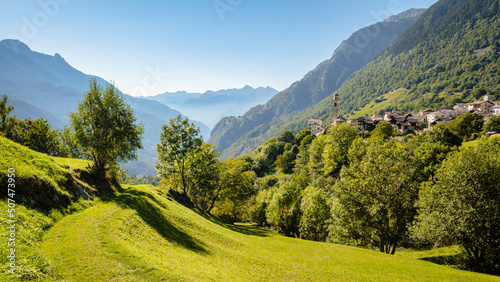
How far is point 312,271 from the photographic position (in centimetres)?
2244

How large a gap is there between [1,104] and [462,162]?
8382cm

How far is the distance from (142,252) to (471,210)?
112 feet

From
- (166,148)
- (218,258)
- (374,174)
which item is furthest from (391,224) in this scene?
(166,148)

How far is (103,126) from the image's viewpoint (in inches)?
1267

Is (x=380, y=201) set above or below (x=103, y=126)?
below

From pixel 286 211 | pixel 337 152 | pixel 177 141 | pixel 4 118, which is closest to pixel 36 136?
pixel 4 118

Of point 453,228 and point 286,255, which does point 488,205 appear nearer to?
point 453,228

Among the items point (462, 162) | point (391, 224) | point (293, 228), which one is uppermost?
point (462, 162)

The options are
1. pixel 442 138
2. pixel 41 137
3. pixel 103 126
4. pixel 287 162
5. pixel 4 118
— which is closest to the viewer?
pixel 103 126

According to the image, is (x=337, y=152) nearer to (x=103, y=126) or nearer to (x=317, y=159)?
(x=317, y=159)

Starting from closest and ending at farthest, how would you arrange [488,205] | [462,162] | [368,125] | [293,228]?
[488,205] → [462,162] → [293,228] → [368,125]

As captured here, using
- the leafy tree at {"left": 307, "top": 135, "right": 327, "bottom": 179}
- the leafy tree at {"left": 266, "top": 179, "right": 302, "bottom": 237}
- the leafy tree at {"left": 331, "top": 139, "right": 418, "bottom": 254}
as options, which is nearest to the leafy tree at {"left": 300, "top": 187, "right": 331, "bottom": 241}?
the leafy tree at {"left": 266, "top": 179, "right": 302, "bottom": 237}

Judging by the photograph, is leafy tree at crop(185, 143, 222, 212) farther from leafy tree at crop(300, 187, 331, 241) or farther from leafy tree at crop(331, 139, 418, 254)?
leafy tree at crop(331, 139, 418, 254)

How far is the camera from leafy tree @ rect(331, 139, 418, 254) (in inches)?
1261
